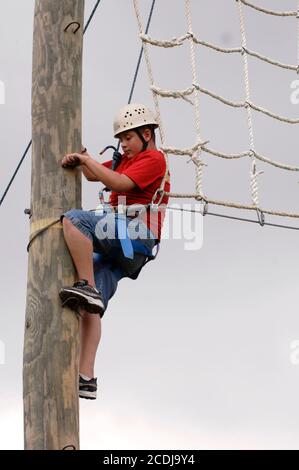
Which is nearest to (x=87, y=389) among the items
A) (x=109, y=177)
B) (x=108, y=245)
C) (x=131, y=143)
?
(x=108, y=245)

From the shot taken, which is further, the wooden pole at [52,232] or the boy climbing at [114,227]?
the boy climbing at [114,227]

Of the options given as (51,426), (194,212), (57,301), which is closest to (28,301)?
(57,301)

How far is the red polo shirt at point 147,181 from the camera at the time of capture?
280 inches

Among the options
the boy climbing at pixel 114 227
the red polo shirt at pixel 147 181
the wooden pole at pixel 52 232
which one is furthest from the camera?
the red polo shirt at pixel 147 181

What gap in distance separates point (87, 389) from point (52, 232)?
800 millimetres

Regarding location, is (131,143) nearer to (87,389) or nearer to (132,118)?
(132,118)

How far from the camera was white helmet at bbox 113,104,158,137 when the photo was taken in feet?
24.2

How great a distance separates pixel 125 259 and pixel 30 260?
0.62 meters

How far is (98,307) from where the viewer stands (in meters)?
6.76

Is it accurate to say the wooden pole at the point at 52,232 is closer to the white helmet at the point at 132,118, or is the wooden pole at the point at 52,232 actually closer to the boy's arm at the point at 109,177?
the boy's arm at the point at 109,177

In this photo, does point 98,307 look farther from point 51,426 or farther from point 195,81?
point 195,81

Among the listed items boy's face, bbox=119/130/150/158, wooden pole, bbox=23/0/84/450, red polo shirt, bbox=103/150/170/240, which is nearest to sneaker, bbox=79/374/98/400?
wooden pole, bbox=23/0/84/450

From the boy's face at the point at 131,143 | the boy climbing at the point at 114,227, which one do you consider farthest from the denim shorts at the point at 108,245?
the boy's face at the point at 131,143

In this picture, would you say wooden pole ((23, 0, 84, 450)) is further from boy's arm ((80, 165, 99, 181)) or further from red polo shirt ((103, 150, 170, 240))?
red polo shirt ((103, 150, 170, 240))
